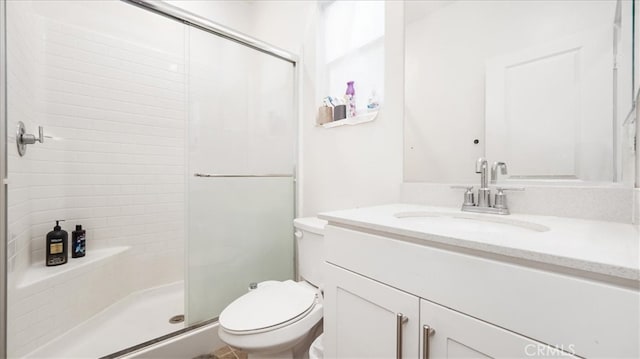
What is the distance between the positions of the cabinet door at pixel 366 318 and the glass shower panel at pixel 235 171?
0.81 meters

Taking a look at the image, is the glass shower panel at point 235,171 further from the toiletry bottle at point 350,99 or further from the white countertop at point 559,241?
the white countertop at point 559,241

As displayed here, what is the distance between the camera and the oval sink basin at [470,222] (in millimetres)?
798

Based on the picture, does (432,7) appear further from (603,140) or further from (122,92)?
(122,92)

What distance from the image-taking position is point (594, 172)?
83 cm

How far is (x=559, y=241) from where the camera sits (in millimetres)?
548

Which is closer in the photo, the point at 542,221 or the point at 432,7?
the point at 542,221

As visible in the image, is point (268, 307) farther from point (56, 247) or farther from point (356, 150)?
point (56, 247)

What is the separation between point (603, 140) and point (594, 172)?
0.10 metres

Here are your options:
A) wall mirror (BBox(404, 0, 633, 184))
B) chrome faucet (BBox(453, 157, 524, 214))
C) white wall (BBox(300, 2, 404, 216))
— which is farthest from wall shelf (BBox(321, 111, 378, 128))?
chrome faucet (BBox(453, 157, 524, 214))

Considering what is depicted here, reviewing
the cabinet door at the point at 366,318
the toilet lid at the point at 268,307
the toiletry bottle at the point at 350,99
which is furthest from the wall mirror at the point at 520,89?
the toilet lid at the point at 268,307

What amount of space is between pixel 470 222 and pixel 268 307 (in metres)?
0.86

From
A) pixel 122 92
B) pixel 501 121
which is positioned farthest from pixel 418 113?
pixel 122 92

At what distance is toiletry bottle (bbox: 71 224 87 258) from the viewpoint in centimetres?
158

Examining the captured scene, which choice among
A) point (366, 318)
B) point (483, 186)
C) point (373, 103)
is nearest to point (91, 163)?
point (373, 103)
